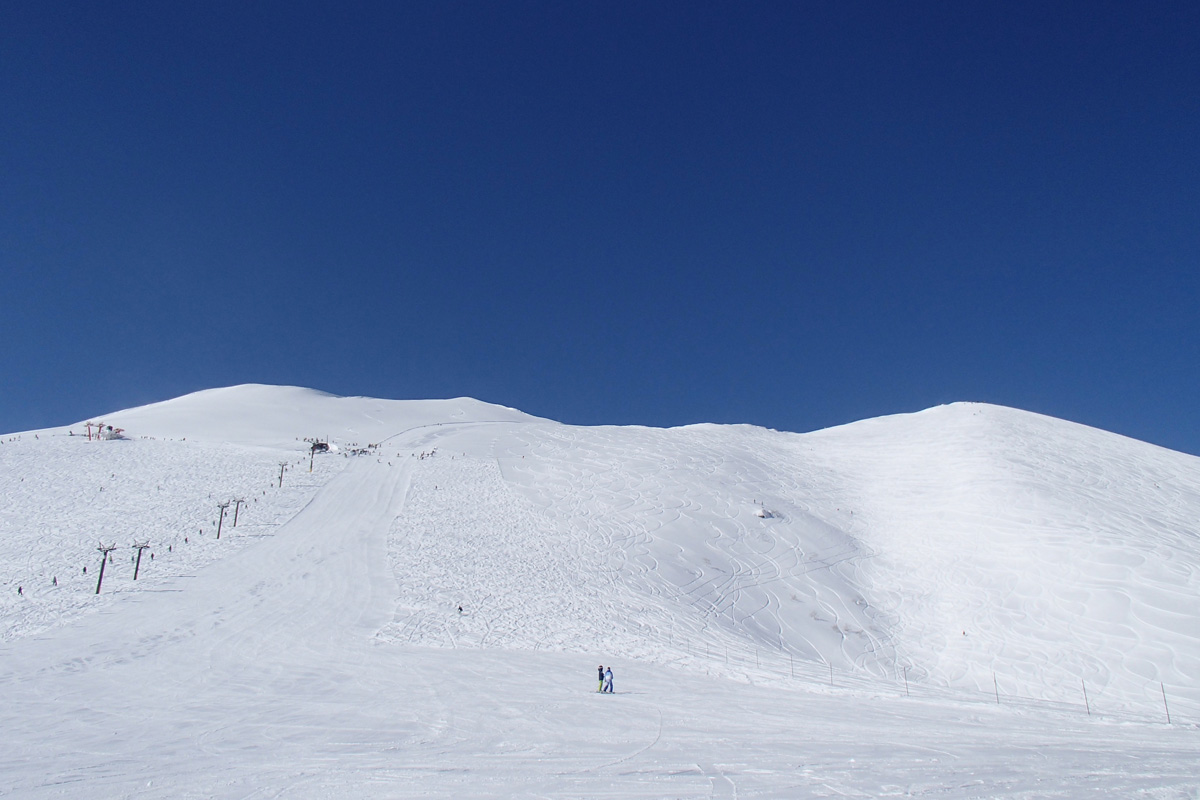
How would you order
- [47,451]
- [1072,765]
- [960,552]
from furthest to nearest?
[47,451]
[960,552]
[1072,765]

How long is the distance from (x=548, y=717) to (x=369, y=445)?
51180 mm

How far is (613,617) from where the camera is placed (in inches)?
971

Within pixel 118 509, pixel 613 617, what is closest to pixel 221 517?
pixel 118 509

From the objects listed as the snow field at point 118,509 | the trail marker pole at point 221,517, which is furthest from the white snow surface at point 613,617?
the trail marker pole at point 221,517

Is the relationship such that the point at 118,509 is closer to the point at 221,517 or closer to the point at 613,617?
the point at 221,517

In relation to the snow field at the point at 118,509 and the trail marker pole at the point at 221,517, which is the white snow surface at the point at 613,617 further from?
the trail marker pole at the point at 221,517

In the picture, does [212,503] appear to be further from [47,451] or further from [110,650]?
[47,451]

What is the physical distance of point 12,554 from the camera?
27297 millimetres

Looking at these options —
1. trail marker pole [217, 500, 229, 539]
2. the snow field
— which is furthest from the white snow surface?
trail marker pole [217, 500, 229, 539]

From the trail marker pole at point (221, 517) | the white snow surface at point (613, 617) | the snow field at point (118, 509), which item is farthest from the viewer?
the trail marker pole at point (221, 517)

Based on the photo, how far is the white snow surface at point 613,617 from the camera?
10.2 metres

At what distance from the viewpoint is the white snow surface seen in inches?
401

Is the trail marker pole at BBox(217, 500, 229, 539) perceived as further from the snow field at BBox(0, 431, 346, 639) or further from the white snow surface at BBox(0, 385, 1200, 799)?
the white snow surface at BBox(0, 385, 1200, 799)

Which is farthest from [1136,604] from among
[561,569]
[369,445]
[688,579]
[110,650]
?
[369,445]
